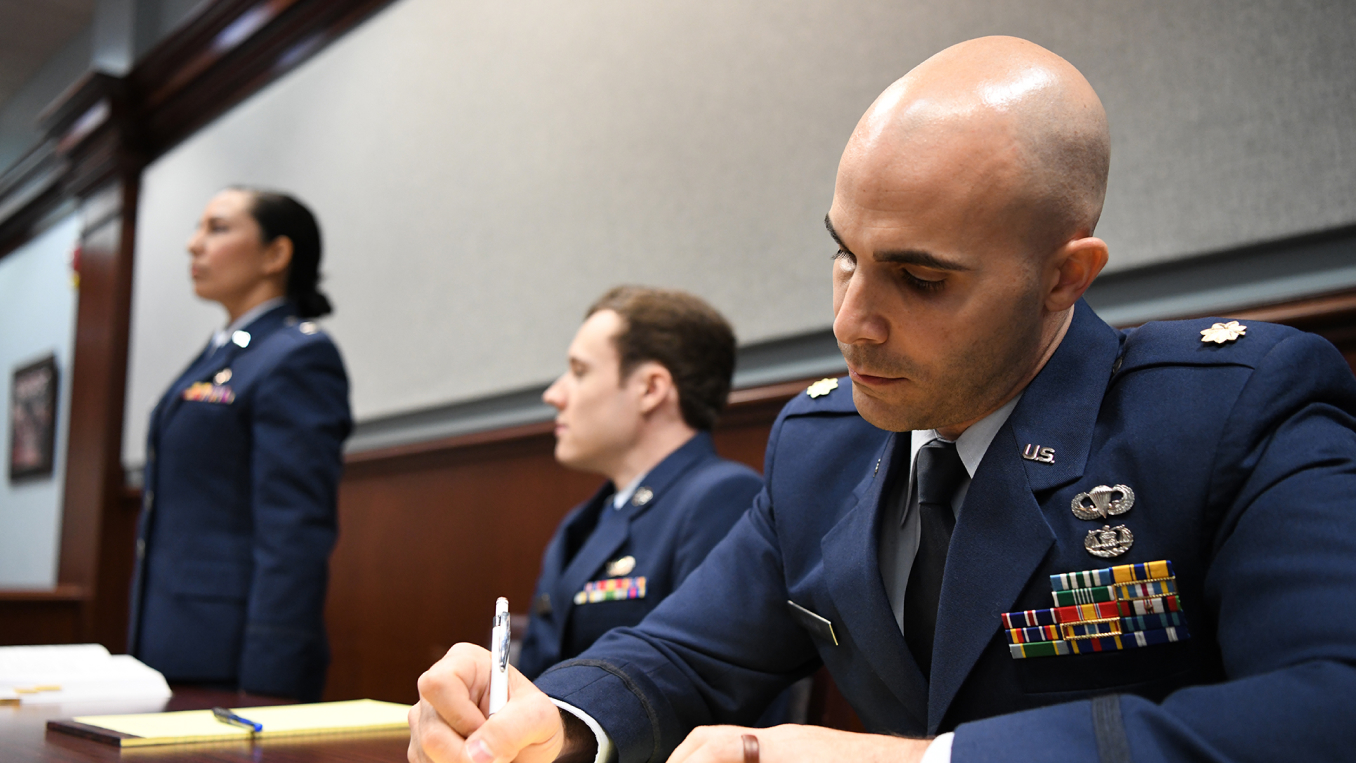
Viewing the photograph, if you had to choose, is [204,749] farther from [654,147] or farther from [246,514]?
[654,147]

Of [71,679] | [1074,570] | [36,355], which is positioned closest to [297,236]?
[71,679]

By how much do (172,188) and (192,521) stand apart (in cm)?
326

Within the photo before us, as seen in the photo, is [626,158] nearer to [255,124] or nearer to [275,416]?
[275,416]

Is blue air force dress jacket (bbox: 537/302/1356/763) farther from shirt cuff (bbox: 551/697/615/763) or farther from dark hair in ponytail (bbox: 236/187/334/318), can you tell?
dark hair in ponytail (bbox: 236/187/334/318)

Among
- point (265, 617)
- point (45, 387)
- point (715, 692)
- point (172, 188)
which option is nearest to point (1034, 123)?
point (715, 692)

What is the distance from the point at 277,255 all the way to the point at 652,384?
42.6 inches

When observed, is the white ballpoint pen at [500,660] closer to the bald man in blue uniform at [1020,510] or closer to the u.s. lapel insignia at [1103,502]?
the bald man in blue uniform at [1020,510]

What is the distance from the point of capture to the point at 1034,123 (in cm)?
93

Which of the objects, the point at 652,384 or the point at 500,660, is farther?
the point at 652,384

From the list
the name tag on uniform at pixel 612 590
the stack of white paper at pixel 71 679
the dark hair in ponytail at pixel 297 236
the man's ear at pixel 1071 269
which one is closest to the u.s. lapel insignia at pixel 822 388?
the man's ear at pixel 1071 269

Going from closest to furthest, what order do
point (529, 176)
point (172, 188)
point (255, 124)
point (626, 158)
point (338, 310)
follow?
1. point (626, 158)
2. point (529, 176)
3. point (338, 310)
4. point (255, 124)
5. point (172, 188)

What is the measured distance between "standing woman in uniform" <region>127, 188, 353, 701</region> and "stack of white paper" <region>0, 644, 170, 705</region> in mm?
365

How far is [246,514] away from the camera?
230cm

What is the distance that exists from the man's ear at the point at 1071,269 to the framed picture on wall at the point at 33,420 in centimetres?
615
